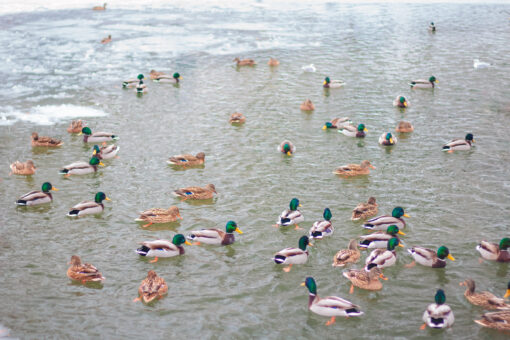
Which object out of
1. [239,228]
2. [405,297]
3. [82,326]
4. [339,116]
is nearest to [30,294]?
[82,326]

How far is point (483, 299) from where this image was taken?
9.55 metres

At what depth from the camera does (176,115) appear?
2022 centimetres

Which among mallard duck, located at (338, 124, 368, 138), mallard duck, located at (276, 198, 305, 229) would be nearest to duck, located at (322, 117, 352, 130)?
mallard duck, located at (338, 124, 368, 138)

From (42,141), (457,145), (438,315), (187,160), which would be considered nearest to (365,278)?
(438,315)

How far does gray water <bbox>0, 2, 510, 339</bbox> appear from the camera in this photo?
9.78m

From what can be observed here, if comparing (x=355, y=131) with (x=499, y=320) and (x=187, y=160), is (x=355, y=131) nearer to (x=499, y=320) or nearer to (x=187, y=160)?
(x=187, y=160)

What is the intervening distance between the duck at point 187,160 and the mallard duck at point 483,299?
826 cm

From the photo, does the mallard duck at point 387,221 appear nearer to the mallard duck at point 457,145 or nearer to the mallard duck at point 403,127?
the mallard duck at point 457,145

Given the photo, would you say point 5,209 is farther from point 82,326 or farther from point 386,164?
point 386,164

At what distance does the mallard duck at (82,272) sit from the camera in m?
10.4

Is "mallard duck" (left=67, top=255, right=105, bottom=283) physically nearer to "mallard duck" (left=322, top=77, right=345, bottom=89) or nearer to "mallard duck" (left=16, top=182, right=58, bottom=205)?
"mallard duck" (left=16, top=182, right=58, bottom=205)

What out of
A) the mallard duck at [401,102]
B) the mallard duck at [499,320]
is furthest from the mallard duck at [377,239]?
the mallard duck at [401,102]

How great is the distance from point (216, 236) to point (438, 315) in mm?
4623

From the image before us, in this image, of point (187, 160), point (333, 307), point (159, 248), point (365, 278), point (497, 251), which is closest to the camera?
point (333, 307)
